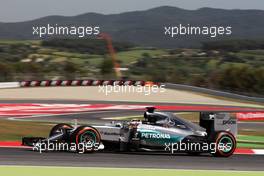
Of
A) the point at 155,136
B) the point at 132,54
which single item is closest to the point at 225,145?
the point at 155,136

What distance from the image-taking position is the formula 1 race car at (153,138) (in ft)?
40.8

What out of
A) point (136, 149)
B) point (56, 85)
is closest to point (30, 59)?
point (56, 85)

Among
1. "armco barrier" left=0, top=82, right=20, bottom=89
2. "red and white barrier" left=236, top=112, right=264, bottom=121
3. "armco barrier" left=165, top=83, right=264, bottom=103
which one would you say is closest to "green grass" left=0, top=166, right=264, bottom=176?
"red and white barrier" left=236, top=112, right=264, bottom=121

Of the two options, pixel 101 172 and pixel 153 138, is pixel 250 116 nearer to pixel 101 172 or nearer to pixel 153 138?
pixel 153 138

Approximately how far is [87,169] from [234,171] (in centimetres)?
272

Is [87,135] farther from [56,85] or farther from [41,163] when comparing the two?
[56,85]

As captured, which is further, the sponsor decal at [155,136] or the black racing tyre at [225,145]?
the black racing tyre at [225,145]

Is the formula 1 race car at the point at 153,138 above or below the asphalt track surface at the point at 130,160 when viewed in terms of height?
above

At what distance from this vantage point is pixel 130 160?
11.5 meters

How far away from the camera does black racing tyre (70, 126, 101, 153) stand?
476 inches

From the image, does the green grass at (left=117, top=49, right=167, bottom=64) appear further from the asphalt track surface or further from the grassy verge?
the asphalt track surface

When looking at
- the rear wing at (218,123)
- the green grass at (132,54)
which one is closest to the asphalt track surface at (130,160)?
the rear wing at (218,123)

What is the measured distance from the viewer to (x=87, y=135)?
40.0 ft

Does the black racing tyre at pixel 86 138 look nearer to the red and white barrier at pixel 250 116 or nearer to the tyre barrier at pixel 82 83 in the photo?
the red and white barrier at pixel 250 116
